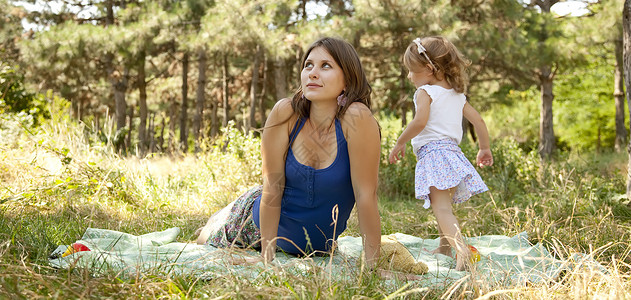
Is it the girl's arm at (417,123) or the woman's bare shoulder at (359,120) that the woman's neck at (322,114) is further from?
the girl's arm at (417,123)

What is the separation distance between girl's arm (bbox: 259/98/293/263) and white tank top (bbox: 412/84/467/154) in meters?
1.07

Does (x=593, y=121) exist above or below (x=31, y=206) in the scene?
below

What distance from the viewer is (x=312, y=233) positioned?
254cm

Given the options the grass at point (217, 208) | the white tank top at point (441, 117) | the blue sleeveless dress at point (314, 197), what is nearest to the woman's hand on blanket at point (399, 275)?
the grass at point (217, 208)

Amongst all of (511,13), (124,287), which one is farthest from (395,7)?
(124,287)

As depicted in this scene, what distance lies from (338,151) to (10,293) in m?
1.35

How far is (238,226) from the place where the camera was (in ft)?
9.16

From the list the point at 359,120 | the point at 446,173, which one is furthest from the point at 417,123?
the point at 359,120

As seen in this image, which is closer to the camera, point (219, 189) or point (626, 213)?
point (626, 213)

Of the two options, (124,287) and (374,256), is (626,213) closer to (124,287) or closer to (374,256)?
(374,256)

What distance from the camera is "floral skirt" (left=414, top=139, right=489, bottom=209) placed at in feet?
9.61

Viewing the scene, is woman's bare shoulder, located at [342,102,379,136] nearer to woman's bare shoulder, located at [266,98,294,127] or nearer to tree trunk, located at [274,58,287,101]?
woman's bare shoulder, located at [266,98,294,127]

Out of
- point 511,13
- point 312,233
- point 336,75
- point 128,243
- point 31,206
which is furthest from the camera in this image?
point 511,13

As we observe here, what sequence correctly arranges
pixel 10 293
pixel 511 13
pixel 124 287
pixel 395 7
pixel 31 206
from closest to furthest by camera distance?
pixel 10 293, pixel 124 287, pixel 31 206, pixel 395 7, pixel 511 13
